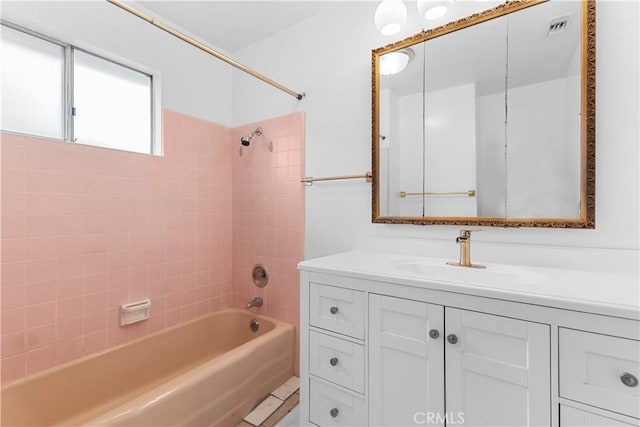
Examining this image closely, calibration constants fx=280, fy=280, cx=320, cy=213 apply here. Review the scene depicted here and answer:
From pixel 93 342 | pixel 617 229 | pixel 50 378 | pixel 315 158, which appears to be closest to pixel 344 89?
pixel 315 158

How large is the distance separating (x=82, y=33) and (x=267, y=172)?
124 cm

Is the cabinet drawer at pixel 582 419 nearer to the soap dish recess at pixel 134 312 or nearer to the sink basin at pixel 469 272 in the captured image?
the sink basin at pixel 469 272

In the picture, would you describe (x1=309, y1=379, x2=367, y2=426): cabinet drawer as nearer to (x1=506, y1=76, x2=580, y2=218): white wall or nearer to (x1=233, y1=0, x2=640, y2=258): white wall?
(x1=233, y1=0, x2=640, y2=258): white wall

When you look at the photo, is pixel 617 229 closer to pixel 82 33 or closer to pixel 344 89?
pixel 344 89

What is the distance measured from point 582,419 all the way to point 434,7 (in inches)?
59.1

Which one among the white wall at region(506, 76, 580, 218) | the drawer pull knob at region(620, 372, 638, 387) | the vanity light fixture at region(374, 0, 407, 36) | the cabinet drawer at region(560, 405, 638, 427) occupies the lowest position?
the cabinet drawer at region(560, 405, 638, 427)

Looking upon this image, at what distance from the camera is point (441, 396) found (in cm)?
89

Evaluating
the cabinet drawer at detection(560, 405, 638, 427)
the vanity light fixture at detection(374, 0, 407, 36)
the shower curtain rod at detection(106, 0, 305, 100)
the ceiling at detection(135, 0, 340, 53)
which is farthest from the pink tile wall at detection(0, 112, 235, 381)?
the cabinet drawer at detection(560, 405, 638, 427)

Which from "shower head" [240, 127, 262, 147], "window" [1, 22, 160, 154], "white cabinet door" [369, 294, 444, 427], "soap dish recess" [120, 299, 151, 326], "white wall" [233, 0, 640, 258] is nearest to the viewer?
"white cabinet door" [369, 294, 444, 427]

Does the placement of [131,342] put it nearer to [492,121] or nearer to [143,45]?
[143,45]

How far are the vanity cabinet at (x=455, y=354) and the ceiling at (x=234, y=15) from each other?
5.27ft

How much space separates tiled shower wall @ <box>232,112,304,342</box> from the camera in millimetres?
1874

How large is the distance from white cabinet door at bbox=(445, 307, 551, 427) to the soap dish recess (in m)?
1.71

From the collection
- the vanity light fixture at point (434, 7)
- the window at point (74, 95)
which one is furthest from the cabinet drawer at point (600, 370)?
the window at point (74, 95)
